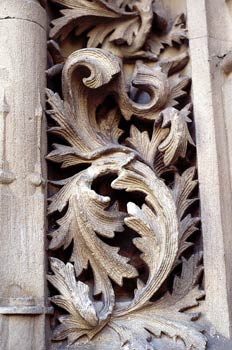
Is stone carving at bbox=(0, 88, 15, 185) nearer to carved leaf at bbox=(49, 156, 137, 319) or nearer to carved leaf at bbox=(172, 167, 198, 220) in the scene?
carved leaf at bbox=(49, 156, 137, 319)

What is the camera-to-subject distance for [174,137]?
140 centimetres

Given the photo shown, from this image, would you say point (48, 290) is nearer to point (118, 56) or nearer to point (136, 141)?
point (136, 141)

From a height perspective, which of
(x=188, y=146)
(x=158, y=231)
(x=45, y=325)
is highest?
(x=188, y=146)

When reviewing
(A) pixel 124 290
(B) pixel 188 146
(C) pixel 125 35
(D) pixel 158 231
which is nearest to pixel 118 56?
(C) pixel 125 35

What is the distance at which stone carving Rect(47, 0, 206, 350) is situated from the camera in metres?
1.35

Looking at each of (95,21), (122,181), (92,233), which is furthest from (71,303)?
(95,21)

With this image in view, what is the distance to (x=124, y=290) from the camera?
140 centimetres

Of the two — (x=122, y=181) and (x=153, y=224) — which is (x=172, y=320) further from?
(x=122, y=181)

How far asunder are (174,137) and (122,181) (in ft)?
0.48

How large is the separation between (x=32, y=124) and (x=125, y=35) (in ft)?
1.05

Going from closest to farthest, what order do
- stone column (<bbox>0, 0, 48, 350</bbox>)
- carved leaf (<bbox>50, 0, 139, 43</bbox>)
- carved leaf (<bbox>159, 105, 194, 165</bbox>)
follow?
stone column (<bbox>0, 0, 48, 350</bbox>) → carved leaf (<bbox>159, 105, 194, 165</bbox>) → carved leaf (<bbox>50, 0, 139, 43</bbox>)

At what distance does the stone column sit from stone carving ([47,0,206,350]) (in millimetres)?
41

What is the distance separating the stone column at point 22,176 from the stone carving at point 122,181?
41mm

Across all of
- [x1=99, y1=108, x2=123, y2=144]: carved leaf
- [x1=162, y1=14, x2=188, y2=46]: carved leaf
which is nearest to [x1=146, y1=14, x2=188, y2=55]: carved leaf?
[x1=162, y1=14, x2=188, y2=46]: carved leaf
